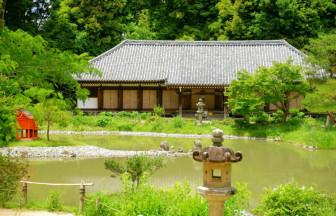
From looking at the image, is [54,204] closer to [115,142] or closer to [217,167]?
[217,167]

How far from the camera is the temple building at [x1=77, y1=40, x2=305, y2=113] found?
1341 inches

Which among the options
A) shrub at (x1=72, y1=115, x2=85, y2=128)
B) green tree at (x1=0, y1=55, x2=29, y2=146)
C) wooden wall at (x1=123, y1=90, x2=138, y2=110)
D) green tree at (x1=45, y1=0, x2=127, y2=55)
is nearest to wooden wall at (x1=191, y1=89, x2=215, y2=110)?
wooden wall at (x1=123, y1=90, x2=138, y2=110)

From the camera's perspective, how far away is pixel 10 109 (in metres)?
8.23

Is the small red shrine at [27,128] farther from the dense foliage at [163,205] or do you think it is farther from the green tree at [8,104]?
the green tree at [8,104]

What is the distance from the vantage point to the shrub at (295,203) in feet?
31.9

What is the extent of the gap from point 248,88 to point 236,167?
10.0 metres

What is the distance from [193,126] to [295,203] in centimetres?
1936

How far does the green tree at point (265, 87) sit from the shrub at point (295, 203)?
18.1m

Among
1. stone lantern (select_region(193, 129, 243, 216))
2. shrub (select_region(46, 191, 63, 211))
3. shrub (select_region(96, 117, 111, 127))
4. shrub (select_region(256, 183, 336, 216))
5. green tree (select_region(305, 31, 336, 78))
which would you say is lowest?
shrub (select_region(46, 191, 63, 211))

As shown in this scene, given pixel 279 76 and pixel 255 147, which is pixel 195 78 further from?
pixel 255 147

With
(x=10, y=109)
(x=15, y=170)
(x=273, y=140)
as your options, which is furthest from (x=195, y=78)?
(x=10, y=109)

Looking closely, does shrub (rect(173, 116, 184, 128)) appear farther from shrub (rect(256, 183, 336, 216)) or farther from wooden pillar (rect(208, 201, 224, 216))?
wooden pillar (rect(208, 201, 224, 216))

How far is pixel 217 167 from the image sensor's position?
6883 mm

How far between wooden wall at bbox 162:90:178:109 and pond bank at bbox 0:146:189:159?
13.3 meters
